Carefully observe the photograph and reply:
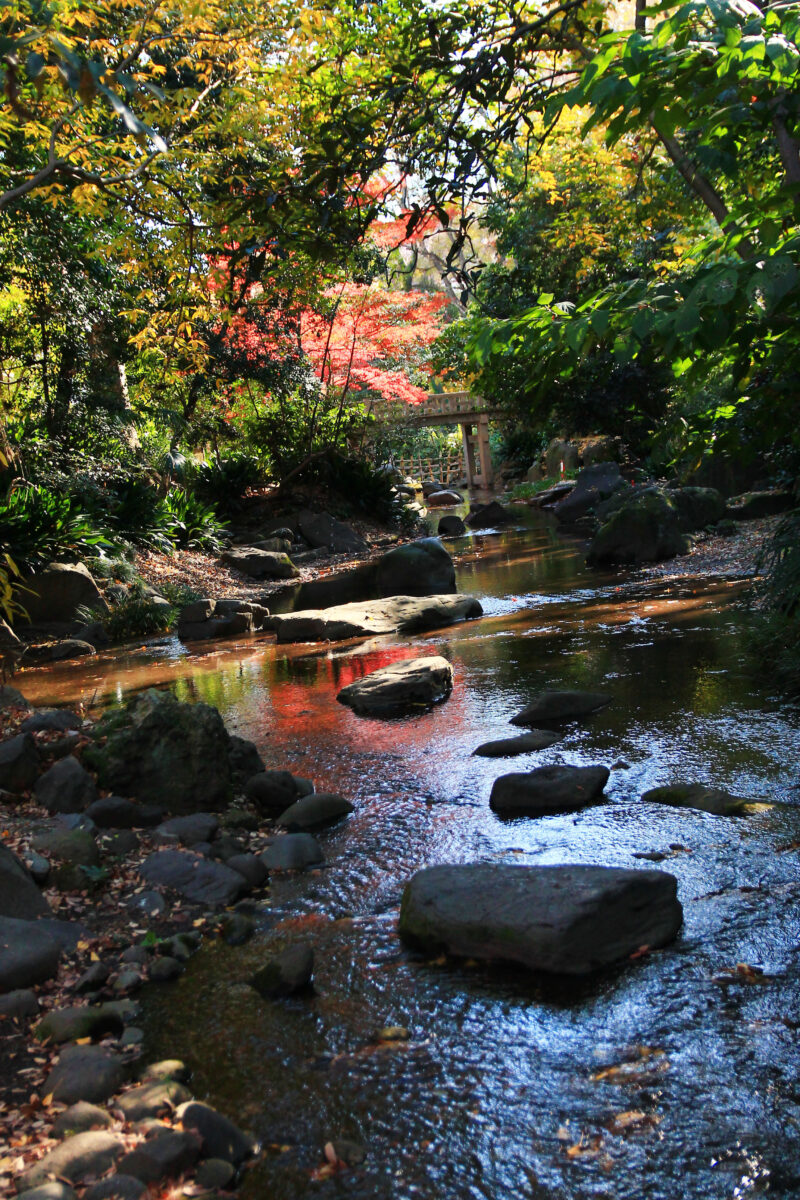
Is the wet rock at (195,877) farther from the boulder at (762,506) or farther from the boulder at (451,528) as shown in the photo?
the boulder at (451,528)

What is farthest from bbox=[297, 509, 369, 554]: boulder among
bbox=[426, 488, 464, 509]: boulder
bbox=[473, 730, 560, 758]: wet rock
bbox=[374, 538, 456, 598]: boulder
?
bbox=[473, 730, 560, 758]: wet rock

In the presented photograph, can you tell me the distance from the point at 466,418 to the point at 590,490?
35.9 ft

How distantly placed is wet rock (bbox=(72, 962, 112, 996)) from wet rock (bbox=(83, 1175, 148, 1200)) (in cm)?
107

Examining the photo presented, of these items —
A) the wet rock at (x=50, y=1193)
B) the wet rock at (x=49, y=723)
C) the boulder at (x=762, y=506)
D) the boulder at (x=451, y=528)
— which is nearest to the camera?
the wet rock at (x=50, y=1193)

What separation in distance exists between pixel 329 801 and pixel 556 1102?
2.42 meters

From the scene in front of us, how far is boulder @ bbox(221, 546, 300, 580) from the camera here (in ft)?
53.0

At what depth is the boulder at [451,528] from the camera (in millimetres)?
20672

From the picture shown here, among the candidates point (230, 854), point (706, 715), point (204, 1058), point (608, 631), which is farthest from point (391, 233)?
point (204, 1058)

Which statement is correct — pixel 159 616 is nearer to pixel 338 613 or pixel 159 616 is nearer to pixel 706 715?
pixel 338 613

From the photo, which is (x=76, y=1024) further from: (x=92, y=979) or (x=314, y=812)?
(x=314, y=812)

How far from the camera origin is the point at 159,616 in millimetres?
12203

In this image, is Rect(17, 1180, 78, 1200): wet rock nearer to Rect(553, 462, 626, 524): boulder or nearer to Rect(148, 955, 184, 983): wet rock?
Rect(148, 955, 184, 983): wet rock

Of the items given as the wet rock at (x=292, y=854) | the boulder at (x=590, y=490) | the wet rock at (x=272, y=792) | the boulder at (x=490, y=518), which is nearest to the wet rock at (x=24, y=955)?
the wet rock at (x=292, y=854)

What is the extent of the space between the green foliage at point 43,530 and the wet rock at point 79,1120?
10.1 metres
